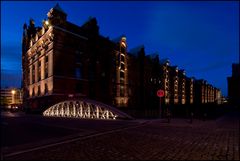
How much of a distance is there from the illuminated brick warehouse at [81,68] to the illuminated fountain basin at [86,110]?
18.4ft

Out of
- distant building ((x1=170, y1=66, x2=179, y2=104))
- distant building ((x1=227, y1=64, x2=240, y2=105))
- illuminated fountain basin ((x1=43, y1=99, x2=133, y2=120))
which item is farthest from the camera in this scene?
distant building ((x1=170, y1=66, x2=179, y2=104))

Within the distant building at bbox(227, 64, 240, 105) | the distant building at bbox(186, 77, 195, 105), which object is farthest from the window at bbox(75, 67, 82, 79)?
the distant building at bbox(186, 77, 195, 105)

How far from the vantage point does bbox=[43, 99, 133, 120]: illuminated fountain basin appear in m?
33.4

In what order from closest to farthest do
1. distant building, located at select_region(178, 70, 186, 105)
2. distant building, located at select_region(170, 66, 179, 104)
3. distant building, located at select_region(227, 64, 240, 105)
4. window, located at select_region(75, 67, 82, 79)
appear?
window, located at select_region(75, 67, 82, 79), distant building, located at select_region(227, 64, 240, 105), distant building, located at select_region(170, 66, 179, 104), distant building, located at select_region(178, 70, 186, 105)

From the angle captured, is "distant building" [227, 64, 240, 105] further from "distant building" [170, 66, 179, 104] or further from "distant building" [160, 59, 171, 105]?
"distant building" [160, 59, 171, 105]

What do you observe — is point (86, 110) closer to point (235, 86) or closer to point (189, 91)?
point (235, 86)

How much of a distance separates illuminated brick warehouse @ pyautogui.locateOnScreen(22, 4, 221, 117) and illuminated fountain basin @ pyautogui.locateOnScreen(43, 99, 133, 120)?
5611mm

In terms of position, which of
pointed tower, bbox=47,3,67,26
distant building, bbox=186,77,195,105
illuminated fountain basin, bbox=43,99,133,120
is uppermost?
pointed tower, bbox=47,3,67,26

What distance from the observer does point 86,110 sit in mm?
38438

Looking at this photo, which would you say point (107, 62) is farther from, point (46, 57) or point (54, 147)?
point (54, 147)

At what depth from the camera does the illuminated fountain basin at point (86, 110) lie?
33356 mm

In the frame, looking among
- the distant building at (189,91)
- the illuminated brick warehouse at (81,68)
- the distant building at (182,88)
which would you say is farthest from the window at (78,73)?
the distant building at (189,91)

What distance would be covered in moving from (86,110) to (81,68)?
2327 cm

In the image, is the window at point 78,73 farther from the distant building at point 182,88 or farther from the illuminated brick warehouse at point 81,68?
the distant building at point 182,88
